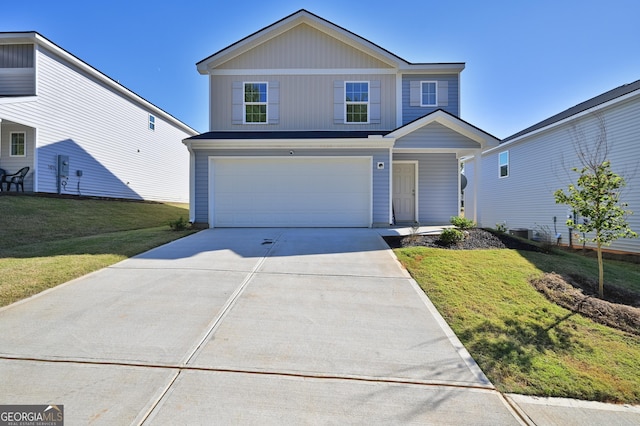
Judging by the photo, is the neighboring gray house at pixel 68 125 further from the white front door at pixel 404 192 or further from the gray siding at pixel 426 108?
the gray siding at pixel 426 108

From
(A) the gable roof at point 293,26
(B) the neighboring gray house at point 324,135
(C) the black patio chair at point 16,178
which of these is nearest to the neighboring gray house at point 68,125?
(C) the black patio chair at point 16,178

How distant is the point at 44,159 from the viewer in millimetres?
12891

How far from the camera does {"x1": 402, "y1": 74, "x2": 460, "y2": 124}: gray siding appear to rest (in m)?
12.3

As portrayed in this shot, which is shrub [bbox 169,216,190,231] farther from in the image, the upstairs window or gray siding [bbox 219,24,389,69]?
gray siding [bbox 219,24,389,69]

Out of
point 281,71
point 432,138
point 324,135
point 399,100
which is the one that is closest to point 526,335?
point 432,138

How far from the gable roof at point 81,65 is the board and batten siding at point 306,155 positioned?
866cm

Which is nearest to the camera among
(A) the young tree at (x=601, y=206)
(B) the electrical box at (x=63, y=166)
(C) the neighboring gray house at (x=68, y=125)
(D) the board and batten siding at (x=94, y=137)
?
(A) the young tree at (x=601, y=206)

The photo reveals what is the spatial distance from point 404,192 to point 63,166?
14.6m

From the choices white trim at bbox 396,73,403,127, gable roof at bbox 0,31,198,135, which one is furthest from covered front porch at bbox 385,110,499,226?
gable roof at bbox 0,31,198,135

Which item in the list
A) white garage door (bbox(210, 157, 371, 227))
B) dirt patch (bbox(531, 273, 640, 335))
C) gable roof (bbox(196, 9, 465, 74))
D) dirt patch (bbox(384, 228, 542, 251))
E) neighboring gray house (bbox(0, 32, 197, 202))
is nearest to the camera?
dirt patch (bbox(531, 273, 640, 335))

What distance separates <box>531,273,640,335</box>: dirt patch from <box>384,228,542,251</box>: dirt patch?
79.1 inches

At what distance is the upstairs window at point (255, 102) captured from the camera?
39.7ft

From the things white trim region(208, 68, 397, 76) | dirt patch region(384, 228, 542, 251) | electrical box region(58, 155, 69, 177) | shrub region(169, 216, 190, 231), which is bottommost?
dirt patch region(384, 228, 542, 251)

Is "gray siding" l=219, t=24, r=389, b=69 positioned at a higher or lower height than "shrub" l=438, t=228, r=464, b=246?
higher
